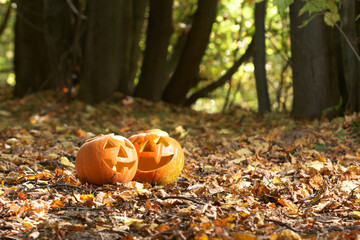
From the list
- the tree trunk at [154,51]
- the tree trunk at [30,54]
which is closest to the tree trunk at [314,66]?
the tree trunk at [154,51]

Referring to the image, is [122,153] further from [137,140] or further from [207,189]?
[207,189]

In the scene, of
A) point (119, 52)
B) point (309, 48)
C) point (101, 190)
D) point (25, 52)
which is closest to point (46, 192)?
point (101, 190)

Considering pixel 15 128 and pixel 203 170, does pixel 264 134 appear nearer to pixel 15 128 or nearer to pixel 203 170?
pixel 203 170

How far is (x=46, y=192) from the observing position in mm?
3469

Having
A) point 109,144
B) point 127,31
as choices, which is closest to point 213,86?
point 127,31

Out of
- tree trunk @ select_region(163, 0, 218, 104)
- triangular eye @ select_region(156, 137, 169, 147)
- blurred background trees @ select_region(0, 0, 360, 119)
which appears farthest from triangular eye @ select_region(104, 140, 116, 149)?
tree trunk @ select_region(163, 0, 218, 104)

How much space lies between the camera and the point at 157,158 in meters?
3.94

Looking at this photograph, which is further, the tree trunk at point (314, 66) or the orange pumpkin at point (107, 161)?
the tree trunk at point (314, 66)

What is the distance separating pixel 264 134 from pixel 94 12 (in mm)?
4479

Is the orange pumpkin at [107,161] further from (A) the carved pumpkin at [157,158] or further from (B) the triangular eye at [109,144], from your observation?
(A) the carved pumpkin at [157,158]

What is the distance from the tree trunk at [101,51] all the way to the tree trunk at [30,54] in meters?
1.95

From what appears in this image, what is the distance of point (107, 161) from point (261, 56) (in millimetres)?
4652

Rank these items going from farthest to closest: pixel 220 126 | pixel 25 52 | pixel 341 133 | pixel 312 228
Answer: pixel 25 52 → pixel 220 126 → pixel 341 133 → pixel 312 228

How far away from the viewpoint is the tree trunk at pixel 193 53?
9656 mm
